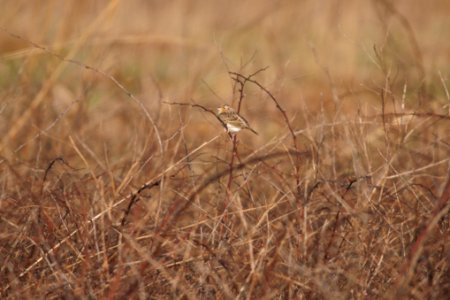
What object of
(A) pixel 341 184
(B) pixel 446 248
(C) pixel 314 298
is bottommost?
(C) pixel 314 298

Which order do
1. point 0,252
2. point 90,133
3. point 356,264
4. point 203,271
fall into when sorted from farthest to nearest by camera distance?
point 90,133
point 0,252
point 356,264
point 203,271

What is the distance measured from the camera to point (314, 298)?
177 centimetres

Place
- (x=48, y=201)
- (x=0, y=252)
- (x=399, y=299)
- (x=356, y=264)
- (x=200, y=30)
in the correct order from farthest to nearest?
(x=200, y=30)
(x=48, y=201)
(x=0, y=252)
(x=356, y=264)
(x=399, y=299)

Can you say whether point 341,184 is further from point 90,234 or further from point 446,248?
point 90,234

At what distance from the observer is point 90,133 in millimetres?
3227

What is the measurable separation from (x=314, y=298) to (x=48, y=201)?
778 mm

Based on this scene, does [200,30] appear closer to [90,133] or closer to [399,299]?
[90,133]

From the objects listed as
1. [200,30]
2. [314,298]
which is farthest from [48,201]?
[200,30]

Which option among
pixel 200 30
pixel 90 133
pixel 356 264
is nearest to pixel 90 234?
pixel 356 264

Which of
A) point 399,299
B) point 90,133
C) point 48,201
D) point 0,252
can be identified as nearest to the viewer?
point 399,299

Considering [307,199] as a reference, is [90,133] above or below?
above

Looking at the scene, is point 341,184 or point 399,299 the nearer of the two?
point 399,299

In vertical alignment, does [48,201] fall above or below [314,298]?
above

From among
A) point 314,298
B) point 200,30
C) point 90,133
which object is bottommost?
point 314,298
